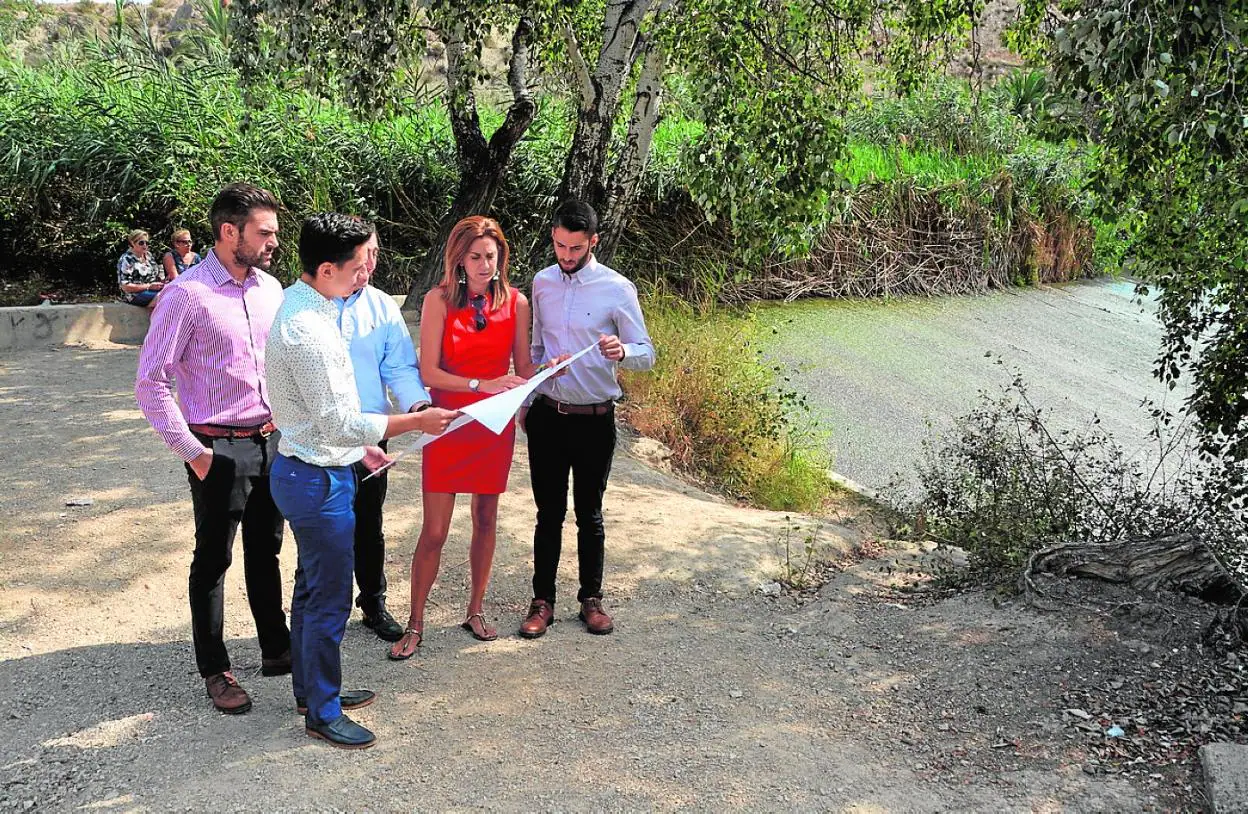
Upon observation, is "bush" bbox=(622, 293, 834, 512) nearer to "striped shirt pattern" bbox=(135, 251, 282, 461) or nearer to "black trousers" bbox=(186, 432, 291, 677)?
"black trousers" bbox=(186, 432, 291, 677)

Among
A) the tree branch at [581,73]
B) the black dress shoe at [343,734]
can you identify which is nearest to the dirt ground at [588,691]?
the black dress shoe at [343,734]

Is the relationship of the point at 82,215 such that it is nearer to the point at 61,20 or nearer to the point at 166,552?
the point at 166,552

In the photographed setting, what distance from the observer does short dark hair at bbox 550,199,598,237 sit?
452 cm

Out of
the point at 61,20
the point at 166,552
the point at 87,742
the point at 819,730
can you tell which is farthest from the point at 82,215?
the point at 61,20

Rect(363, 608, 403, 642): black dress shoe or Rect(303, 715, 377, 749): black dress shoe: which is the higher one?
Rect(303, 715, 377, 749): black dress shoe

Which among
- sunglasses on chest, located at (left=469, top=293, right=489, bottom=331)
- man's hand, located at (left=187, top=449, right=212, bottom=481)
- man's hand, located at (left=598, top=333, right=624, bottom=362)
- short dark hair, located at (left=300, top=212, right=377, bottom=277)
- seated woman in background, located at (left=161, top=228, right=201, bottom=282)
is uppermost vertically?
short dark hair, located at (left=300, top=212, right=377, bottom=277)

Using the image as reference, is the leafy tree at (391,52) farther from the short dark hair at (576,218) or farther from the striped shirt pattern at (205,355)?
the striped shirt pattern at (205,355)

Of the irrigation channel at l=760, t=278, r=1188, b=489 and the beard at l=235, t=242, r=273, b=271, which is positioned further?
the irrigation channel at l=760, t=278, r=1188, b=489

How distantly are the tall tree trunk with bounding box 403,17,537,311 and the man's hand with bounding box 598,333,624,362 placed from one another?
558 cm

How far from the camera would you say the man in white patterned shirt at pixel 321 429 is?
11.1 feet

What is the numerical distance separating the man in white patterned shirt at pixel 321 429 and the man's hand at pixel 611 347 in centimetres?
98

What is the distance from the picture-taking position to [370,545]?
15.2 ft

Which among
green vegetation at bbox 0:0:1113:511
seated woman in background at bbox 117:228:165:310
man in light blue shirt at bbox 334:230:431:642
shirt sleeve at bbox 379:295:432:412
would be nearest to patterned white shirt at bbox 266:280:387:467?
man in light blue shirt at bbox 334:230:431:642

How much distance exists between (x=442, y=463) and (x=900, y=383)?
345 inches
